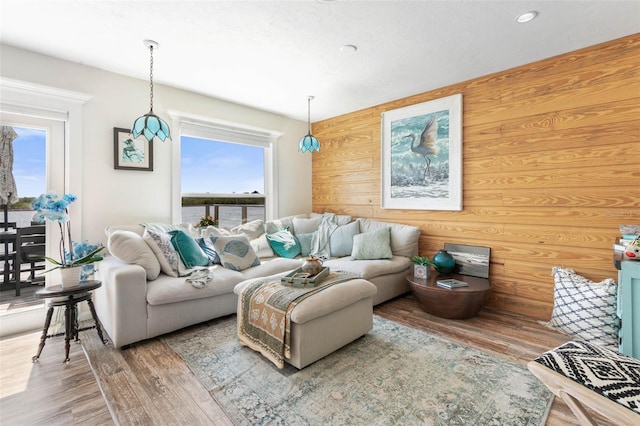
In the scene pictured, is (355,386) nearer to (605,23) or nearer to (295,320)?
(295,320)

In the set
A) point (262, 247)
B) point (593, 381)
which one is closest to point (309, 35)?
point (262, 247)

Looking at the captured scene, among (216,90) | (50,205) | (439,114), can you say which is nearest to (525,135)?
(439,114)

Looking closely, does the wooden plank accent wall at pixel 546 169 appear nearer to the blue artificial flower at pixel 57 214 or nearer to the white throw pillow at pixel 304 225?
the white throw pillow at pixel 304 225

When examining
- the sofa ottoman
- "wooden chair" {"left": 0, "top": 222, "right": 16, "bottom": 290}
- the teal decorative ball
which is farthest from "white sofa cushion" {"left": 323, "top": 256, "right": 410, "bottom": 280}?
"wooden chair" {"left": 0, "top": 222, "right": 16, "bottom": 290}

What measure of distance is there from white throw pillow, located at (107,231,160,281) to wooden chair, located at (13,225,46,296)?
0.98 metres

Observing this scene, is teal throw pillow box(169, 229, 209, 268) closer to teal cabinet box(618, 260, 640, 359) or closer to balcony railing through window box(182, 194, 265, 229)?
balcony railing through window box(182, 194, 265, 229)

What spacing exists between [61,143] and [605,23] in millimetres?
4873

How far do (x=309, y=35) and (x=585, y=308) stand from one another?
3161 millimetres

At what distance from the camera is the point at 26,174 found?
2.82 m

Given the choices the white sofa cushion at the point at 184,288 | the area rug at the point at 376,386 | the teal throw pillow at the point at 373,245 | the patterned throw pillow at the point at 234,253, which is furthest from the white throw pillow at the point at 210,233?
the teal throw pillow at the point at 373,245

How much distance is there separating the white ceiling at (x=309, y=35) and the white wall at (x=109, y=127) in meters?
0.13

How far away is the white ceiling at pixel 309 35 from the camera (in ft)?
6.95

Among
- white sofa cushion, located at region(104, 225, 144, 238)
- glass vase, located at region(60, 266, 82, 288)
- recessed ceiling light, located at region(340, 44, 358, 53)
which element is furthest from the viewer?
white sofa cushion, located at region(104, 225, 144, 238)

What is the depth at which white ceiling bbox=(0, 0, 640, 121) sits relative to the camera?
6.95ft
